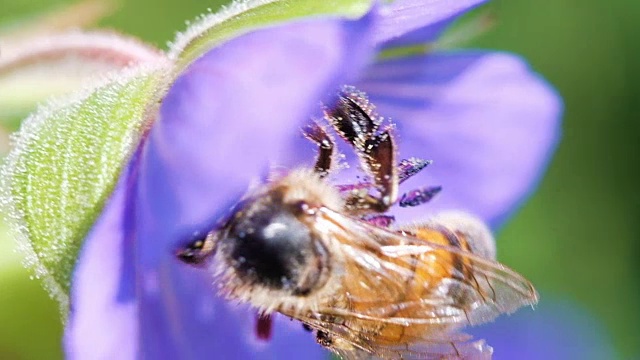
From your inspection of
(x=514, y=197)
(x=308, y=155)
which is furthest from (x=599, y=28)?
(x=308, y=155)

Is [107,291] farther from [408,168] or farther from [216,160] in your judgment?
[408,168]

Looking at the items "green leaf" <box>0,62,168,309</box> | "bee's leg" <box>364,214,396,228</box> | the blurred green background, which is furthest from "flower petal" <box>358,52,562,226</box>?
the blurred green background

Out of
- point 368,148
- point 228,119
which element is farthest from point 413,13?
point 228,119

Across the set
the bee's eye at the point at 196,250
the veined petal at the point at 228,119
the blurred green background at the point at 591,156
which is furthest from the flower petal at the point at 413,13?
the blurred green background at the point at 591,156

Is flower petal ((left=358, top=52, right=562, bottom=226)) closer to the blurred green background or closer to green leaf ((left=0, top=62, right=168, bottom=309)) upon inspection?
green leaf ((left=0, top=62, right=168, bottom=309))

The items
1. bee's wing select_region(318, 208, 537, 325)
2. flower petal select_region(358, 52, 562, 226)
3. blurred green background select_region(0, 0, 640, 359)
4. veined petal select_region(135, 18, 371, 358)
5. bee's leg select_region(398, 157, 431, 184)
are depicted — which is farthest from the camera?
blurred green background select_region(0, 0, 640, 359)

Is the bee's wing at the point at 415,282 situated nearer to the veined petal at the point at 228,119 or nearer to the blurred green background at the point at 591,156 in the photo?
the veined petal at the point at 228,119
